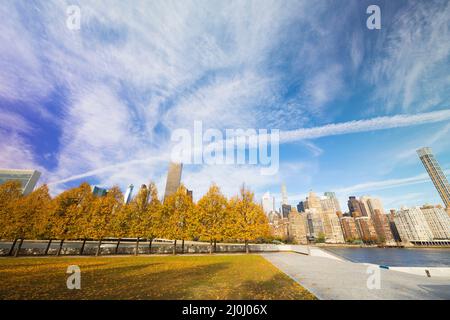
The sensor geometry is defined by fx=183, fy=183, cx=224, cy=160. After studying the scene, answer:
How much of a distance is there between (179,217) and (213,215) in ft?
21.0

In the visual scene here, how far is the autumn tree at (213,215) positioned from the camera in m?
33.0

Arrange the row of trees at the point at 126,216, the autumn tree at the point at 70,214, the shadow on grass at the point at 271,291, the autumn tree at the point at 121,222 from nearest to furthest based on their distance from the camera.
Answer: the shadow on grass at the point at 271,291 → the row of trees at the point at 126,216 → the autumn tree at the point at 70,214 → the autumn tree at the point at 121,222

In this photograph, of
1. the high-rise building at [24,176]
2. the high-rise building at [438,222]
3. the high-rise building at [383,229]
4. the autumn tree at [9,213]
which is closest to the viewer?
the autumn tree at [9,213]

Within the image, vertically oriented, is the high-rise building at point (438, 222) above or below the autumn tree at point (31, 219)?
above

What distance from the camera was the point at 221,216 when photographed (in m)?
34.6

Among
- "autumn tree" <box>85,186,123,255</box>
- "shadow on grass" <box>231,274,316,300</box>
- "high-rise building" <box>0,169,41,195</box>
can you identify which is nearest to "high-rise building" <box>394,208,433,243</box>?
"shadow on grass" <box>231,274,316,300</box>

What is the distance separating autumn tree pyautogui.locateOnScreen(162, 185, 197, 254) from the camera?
33062mm

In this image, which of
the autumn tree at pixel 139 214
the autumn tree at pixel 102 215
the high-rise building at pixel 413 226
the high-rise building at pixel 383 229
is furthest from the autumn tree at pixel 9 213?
the high-rise building at pixel 413 226

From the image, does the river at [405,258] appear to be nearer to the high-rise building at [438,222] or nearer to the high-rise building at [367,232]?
the high-rise building at [438,222]

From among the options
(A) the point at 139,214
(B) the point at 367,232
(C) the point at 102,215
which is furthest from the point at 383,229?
(C) the point at 102,215

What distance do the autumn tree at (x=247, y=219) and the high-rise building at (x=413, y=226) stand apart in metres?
214

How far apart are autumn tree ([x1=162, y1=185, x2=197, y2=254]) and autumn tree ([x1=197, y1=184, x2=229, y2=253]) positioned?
1.65 meters
